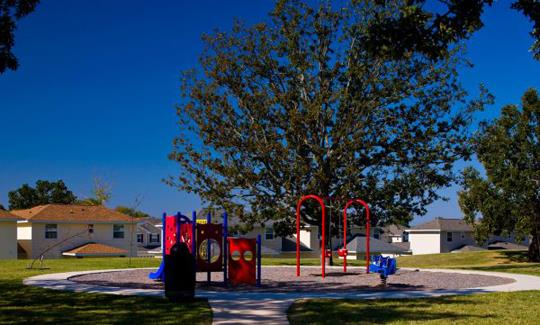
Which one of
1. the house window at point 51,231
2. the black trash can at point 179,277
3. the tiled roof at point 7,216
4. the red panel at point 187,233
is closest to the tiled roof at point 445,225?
the house window at point 51,231

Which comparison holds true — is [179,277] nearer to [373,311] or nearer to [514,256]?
[373,311]

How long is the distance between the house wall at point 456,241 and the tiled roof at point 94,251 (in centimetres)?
3705

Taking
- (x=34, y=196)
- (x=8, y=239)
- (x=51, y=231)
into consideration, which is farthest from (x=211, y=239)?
(x=34, y=196)

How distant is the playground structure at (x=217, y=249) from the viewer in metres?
17.0

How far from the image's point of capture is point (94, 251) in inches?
2018

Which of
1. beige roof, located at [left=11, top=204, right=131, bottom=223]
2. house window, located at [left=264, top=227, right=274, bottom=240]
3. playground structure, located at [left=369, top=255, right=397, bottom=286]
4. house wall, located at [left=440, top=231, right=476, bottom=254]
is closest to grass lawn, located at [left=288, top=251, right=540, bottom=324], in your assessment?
playground structure, located at [left=369, top=255, right=397, bottom=286]

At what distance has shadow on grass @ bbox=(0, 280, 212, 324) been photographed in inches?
426

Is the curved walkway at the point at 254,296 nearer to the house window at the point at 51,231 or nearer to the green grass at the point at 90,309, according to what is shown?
the green grass at the point at 90,309

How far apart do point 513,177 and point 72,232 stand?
3523cm

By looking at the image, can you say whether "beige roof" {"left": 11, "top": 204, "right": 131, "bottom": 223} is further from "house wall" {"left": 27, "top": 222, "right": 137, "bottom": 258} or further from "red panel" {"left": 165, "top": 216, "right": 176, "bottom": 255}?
"red panel" {"left": 165, "top": 216, "right": 176, "bottom": 255}

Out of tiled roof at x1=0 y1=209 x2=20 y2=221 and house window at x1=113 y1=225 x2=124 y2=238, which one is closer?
tiled roof at x1=0 y1=209 x2=20 y2=221

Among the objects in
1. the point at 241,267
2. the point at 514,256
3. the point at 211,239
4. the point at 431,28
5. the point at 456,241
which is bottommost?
the point at 456,241

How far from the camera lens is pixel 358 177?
28.3 meters

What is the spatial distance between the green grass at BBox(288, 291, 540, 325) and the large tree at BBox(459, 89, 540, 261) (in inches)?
1097
